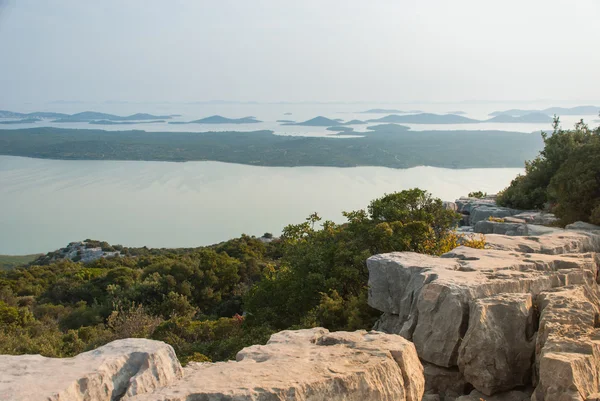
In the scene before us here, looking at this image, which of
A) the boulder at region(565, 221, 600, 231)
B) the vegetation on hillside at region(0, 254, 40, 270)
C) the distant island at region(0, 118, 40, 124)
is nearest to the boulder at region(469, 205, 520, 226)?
the boulder at region(565, 221, 600, 231)

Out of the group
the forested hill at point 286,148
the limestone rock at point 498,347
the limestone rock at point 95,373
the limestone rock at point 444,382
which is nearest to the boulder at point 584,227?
the limestone rock at point 498,347

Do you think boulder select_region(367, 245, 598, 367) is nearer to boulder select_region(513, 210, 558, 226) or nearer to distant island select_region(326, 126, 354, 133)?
boulder select_region(513, 210, 558, 226)

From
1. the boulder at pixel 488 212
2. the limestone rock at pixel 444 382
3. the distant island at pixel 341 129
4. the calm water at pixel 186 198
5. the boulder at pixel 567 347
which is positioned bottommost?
the calm water at pixel 186 198

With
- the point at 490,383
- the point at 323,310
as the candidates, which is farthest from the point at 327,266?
the point at 490,383

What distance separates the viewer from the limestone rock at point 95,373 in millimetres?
3266

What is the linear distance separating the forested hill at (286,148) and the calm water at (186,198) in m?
6.19

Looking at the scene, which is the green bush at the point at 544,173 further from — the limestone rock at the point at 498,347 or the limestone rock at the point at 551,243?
the limestone rock at the point at 498,347

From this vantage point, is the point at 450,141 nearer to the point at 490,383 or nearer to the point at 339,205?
the point at 339,205

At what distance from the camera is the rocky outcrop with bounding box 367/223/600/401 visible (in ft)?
15.1

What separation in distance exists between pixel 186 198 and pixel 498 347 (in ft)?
187

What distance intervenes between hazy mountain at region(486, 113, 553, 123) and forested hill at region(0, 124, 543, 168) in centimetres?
844

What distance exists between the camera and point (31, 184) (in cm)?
7412

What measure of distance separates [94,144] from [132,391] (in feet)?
375

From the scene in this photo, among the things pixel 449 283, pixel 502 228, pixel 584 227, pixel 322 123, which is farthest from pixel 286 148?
pixel 449 283
